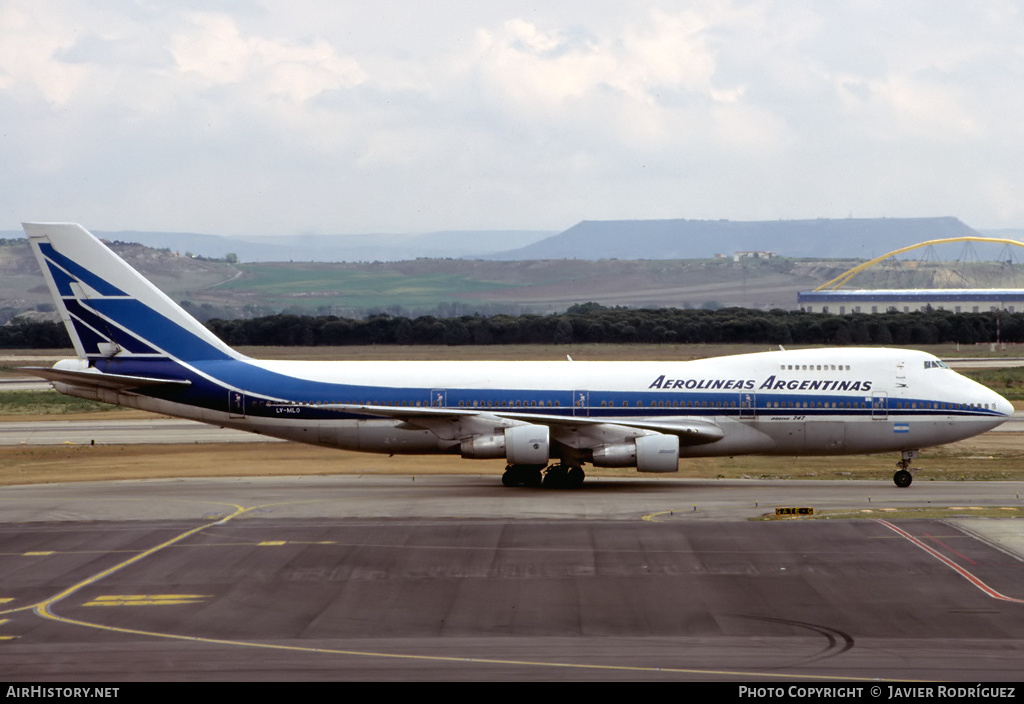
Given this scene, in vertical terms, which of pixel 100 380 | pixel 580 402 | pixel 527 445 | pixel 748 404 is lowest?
pixel 527 445

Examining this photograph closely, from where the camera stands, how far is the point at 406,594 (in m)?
23.3

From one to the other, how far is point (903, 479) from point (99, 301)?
2804 centimetres

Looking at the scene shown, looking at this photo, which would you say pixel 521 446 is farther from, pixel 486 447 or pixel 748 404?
pixel 748 404

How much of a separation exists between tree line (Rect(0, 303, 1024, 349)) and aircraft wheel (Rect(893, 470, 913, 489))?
2709 inches

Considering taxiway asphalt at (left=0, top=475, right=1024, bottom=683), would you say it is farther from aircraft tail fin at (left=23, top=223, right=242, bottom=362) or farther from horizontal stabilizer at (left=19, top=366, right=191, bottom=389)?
aircraft tail fin at (left=23, top=223, right=242, bottom=362)

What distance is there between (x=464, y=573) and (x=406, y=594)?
88.3 inches

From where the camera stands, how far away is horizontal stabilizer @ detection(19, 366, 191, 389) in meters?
39.4

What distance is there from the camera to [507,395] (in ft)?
131

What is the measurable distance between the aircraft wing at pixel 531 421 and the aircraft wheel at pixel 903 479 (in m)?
5.90

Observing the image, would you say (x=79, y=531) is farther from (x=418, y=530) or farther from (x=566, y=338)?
(x=566, y=338)

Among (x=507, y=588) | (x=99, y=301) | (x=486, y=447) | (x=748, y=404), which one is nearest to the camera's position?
(x=507, y=588)

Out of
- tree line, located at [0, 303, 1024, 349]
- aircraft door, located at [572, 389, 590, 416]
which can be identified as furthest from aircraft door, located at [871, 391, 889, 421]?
tree line, located at [0, 303, 1024, 349]

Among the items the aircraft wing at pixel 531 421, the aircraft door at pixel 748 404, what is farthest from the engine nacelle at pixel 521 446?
the aircraft door at pixel 748 404

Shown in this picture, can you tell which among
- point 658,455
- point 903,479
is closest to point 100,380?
point 658,455
